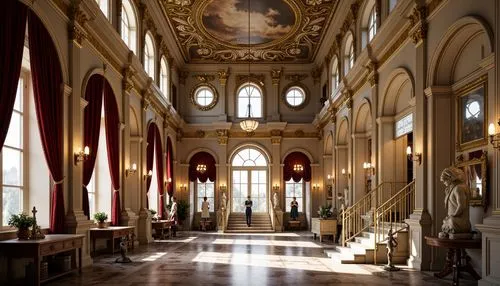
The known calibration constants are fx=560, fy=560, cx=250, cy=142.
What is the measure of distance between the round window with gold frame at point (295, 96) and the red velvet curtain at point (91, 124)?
51.2 ft

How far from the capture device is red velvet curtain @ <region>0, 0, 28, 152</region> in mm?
8531

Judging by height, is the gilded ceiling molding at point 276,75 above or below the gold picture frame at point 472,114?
above

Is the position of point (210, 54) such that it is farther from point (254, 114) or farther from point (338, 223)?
point (338, 223)

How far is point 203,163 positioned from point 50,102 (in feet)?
58.3

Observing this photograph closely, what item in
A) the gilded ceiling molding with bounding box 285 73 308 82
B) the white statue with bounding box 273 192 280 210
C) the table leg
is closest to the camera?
the table leg

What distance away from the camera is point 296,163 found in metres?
28.5

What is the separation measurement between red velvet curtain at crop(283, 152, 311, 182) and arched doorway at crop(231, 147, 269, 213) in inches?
41.5

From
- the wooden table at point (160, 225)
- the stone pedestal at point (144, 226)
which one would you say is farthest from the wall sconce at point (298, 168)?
the stone pedestal at point (144, 226)

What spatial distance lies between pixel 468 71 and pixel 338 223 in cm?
1032

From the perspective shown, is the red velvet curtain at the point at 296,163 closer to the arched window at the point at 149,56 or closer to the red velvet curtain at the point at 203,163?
the red velvet curtain at the point at 203,163

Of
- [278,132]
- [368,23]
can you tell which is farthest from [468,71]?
[278,132]

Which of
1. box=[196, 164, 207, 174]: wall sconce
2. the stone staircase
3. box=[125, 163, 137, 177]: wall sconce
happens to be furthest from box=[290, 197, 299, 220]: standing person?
the stone staircase

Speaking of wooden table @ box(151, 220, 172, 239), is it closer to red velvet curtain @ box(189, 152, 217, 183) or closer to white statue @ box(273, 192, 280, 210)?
red velvet curtain @ box(189, 152, 217, 183)

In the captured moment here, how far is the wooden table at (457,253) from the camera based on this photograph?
916cm
